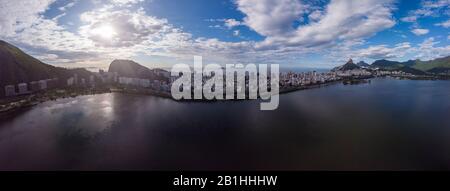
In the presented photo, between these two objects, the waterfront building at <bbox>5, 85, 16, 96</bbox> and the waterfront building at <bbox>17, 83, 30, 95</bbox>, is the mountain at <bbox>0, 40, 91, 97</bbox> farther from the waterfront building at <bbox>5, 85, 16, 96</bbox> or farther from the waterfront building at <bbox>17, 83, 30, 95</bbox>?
the waterfront building at <bbox>17, 83, 30, 95</bbox>

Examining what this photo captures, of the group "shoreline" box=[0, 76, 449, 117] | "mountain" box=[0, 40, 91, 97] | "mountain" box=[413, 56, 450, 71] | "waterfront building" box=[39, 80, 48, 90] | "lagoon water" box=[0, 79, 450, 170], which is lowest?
"lagoon water" box=[0, 79, 450, 170]

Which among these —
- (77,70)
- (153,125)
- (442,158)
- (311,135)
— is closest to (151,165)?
(153,125)

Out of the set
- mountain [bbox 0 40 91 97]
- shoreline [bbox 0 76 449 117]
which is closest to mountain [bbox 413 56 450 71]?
shoreline [bbox 0 76 449 117]

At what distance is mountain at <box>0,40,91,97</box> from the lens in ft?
40.6

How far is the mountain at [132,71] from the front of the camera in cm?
1694

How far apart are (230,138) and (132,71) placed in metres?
14.0

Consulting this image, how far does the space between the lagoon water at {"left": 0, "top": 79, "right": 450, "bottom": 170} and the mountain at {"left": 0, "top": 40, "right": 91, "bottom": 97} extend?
5.06 metres

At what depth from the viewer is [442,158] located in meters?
4.30

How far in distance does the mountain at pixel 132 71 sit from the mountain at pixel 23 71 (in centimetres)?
210

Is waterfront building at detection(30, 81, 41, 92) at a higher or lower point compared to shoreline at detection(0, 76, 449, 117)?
higher

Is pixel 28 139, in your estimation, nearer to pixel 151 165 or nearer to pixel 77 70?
pixel 151 165

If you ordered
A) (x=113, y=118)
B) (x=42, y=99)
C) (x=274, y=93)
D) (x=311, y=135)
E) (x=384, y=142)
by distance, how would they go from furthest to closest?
(x=274, y=93), (x=42, y=99), (x=113, y=118), (x=311, y=135), (x=384, y=142)

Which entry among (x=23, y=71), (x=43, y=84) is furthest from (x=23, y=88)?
(x=23, y=71)

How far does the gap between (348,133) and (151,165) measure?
191 inches
